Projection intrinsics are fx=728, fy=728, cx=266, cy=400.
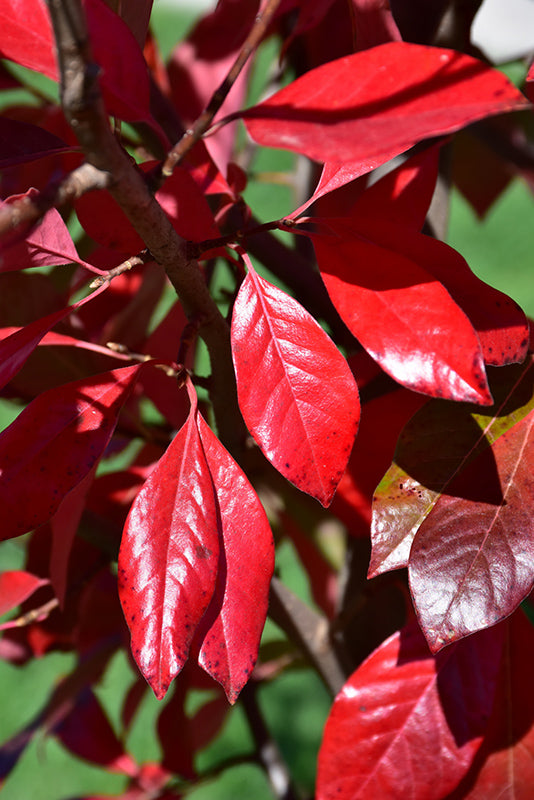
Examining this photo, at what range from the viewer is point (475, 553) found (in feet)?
1.11

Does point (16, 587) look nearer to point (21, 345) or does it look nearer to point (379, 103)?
point (21, 345)

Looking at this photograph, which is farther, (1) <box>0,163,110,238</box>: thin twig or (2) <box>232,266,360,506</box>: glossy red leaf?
(2) <box>232,266,360,506</box>: glossy red leaf

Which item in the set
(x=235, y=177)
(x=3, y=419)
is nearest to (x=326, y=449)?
(x=235, y=177)

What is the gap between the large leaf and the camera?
0.35 m

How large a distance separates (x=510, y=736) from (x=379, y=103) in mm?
377

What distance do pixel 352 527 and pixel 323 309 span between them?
0.59 feet

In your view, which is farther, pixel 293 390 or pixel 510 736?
pixel 510 736

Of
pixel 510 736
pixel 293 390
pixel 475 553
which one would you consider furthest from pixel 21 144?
→ pixel 510 736

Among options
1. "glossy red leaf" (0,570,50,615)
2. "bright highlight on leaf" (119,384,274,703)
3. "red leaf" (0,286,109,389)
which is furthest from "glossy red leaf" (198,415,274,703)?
"glossy red leaf" (0,570,50,615)

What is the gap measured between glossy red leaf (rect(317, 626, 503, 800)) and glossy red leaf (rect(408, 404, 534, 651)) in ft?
0.37

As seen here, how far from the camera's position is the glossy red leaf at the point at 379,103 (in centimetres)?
23

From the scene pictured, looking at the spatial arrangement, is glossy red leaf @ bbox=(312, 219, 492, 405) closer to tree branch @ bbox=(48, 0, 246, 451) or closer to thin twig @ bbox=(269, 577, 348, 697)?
tree branch @ bbox=(48, 0, 246, 451)

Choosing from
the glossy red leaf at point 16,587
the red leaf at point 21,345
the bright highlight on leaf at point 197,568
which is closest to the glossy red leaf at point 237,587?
the bright highlight on leaf at point 197,568

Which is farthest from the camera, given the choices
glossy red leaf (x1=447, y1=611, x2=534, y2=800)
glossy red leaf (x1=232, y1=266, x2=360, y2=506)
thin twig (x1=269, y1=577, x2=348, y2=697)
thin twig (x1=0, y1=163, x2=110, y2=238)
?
thin twig (x1=269, y1=577, x2=348, y2=697)
